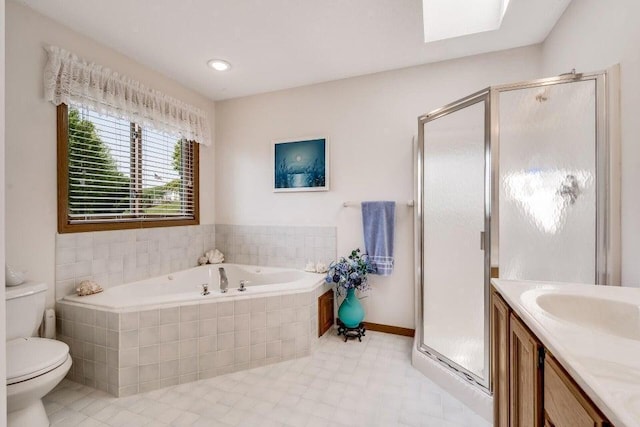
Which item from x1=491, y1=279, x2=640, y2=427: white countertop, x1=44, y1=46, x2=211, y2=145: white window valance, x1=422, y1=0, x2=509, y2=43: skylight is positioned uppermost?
x1=422, y1=0, x2=509, y2=43: skylight

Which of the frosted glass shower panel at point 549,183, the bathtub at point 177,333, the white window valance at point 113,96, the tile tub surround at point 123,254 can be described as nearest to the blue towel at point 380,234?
the bathtub at point 177,333

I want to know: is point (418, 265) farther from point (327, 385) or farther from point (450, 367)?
point (327, 385)

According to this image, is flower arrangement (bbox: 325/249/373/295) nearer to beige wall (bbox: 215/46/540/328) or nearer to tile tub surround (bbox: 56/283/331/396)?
beige wall (bbox: 215/46/540/328)

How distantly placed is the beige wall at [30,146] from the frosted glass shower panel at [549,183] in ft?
9.38

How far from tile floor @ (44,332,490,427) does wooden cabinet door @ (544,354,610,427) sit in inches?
Answer: 39.1

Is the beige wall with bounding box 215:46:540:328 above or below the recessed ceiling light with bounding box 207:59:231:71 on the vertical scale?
below

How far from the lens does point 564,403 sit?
61cm

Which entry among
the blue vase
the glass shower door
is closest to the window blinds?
the blue vase

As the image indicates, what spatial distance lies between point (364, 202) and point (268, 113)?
144 centimetres

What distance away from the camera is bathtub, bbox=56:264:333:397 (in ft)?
5.66

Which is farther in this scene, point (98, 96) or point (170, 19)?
point (98, 96)

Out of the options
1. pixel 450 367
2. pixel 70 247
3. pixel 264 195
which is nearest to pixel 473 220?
pixel 450 367

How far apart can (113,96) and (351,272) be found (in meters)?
2.37

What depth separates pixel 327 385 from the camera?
1.79 metres
